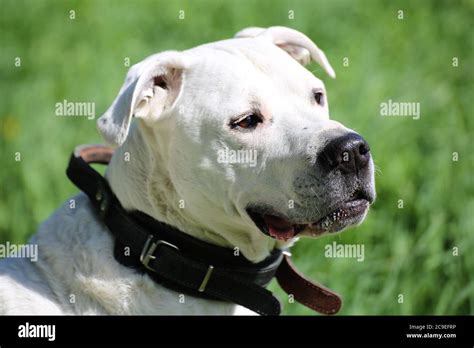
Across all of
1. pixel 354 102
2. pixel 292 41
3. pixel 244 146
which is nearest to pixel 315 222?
pixel 244 146

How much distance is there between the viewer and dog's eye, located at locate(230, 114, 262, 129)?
3.50 meters

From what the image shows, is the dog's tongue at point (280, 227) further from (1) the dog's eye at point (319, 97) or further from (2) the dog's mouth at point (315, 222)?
(1) the dog's eye at point (319, 97)

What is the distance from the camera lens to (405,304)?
4.97 metres

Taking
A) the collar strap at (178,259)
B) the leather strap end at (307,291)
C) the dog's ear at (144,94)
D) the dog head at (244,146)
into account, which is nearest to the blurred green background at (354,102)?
the leather strap end at (307,291)

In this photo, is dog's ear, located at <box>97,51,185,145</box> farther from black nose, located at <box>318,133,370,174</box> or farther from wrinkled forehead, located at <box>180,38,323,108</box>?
black nose, located at <box>318,133,370,174</box>

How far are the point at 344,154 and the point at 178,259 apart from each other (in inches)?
30.3

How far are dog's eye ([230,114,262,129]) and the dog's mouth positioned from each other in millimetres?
348

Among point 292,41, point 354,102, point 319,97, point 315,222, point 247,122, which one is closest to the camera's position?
point 315,222

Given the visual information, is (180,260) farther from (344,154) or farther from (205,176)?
(344,154)

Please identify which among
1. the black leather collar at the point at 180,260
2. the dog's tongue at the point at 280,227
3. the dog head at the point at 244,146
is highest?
the dog head at the point at 244,146

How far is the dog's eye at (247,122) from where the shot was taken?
11.5ft

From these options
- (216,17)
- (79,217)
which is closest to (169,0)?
(216,17)

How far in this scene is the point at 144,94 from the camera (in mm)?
3451

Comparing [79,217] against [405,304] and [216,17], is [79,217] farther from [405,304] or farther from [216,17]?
[216,17]
